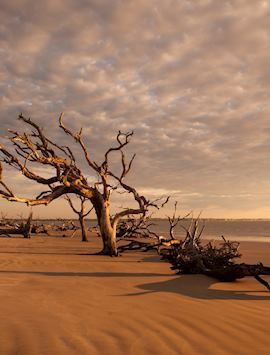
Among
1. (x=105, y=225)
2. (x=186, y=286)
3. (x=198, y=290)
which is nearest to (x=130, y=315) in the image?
(x=198, y=290)

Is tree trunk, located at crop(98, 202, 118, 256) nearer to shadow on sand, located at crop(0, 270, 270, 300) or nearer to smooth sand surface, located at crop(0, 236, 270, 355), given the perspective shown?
shadow on sand, located at crop(0, 270, 270, 300)

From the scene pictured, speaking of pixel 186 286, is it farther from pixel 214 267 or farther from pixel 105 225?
pixel 105 225

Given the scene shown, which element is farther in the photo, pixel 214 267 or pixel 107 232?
pixel 107 232

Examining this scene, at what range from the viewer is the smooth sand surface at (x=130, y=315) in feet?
11.3

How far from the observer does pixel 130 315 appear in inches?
177

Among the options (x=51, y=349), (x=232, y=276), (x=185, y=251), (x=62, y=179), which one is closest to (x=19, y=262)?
(x=62, y=179)

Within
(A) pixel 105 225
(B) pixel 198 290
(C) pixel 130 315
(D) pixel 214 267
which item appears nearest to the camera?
(C) pixel 130 315

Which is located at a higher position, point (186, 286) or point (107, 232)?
point (107, 232)

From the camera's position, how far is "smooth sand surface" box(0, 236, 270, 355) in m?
3.45

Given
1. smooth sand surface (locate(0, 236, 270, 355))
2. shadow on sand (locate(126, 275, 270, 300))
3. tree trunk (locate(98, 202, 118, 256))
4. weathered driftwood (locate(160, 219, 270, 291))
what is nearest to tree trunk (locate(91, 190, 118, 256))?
tree trunk (locate(98, 202, 118, 256))

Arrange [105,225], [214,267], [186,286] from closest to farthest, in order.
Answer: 1. [186,286]
2. [214,267]
3. [105,225]

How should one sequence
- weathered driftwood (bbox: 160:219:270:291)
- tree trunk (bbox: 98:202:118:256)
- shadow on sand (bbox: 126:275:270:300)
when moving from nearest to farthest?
shadow on sand (bbox: 126:275:270:300) < weathered driftwood (bbox: 160:219:270:291) < tree trunk (bbox: 98:202:118:256)

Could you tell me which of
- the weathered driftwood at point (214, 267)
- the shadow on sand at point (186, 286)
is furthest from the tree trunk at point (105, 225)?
the shadow on sand at point (186, 286)

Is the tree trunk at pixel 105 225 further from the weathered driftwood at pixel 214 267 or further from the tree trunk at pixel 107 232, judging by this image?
the weathered driftwood at pixel 214 267
